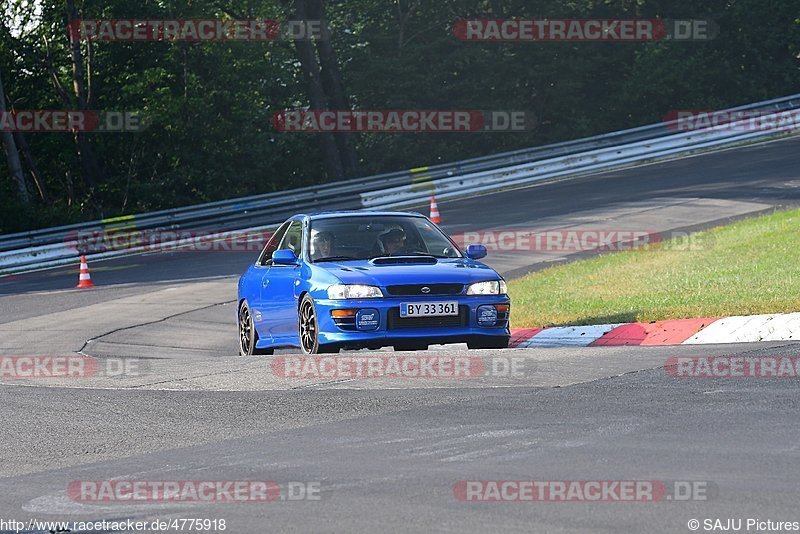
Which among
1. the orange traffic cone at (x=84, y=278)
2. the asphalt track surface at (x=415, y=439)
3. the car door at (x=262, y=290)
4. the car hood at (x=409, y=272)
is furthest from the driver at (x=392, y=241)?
the orange traffic cone at (x=84, y=278)

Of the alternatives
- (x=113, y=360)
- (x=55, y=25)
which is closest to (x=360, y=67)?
(x=55, y=25)

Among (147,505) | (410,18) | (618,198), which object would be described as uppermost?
(410,18)

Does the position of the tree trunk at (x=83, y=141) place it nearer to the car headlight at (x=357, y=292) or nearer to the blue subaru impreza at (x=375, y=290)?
the blue subaru impreza at (x=375, y=290)

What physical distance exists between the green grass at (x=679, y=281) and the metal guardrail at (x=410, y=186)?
37.3ft

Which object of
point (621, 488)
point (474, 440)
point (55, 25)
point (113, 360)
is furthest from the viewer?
point (55, 25)

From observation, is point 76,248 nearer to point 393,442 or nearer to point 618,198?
point 618,198

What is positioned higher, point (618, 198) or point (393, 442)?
point (618, 198)

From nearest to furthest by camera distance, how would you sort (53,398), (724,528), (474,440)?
1. (724,528)
2. (474,440)
3. (53,398)

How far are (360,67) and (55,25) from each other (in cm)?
1131

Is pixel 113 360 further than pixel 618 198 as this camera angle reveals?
No

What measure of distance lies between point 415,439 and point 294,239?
6.11m

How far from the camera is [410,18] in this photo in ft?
153

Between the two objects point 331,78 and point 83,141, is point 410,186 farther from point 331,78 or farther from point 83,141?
point 331,78

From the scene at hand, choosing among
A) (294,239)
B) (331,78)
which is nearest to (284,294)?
(294,239)
